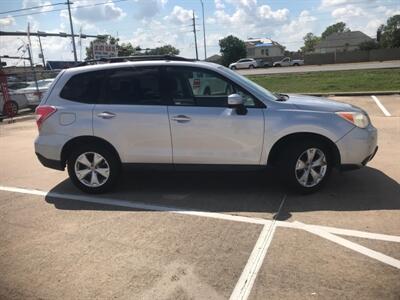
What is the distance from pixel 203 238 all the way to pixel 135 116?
2.10 metres

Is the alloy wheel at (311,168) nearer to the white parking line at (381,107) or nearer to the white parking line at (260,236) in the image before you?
the white parking line at (260,236)

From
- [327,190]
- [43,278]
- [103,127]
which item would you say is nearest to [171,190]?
[103,127]

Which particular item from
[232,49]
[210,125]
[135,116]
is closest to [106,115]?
[135,116]

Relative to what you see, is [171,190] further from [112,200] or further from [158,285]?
[158,285]

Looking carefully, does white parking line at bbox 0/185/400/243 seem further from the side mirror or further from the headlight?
the headlight

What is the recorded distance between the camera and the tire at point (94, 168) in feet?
20.7

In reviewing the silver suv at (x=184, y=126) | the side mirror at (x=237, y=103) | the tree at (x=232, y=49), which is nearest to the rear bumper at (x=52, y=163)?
the silver suv at (x=184, y=126)

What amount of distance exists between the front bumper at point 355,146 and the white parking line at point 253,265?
146 centimetres

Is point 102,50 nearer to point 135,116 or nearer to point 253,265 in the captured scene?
point 135,116

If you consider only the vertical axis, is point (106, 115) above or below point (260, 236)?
above

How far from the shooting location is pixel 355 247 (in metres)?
4.44

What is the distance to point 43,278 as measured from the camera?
162 inches

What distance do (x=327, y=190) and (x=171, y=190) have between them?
7.03 feet

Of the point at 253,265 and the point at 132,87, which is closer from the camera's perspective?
the point at 253,265
